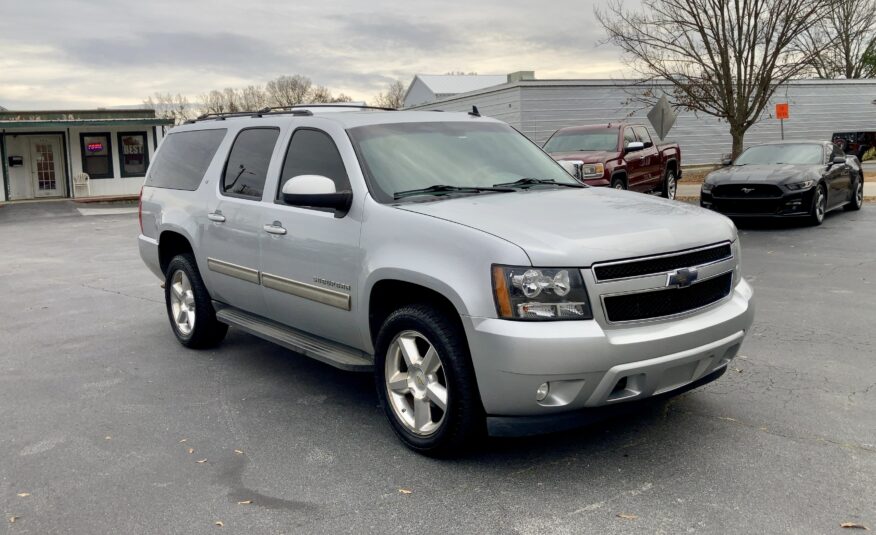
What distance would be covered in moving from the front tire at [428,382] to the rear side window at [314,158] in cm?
108

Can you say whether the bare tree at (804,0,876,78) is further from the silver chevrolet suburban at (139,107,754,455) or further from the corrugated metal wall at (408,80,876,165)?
the silver chevrolet suburban at (139,107,754,455)

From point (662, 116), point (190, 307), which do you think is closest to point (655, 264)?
point (190, 307)

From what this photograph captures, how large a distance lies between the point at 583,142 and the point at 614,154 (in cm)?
102

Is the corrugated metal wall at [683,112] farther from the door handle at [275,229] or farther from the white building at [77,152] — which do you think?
the door handle at [275,229]

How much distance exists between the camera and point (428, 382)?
4090 mm

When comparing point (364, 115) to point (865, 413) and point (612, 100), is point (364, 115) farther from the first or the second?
point (612, 100)

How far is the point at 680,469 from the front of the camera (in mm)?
3902

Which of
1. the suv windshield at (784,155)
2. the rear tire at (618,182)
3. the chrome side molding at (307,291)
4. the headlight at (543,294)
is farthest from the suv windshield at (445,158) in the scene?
the suv windshield at (784,155)

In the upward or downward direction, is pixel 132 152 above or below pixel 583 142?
above

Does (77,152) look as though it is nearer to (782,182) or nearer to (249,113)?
(782,182)

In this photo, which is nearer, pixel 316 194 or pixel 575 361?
pixel 575 361

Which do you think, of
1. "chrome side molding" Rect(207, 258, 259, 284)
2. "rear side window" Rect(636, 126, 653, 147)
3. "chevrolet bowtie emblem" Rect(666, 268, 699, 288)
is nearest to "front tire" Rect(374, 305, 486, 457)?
"chevrolet bowtie emblem" Rect(666, 268, 699, 288)

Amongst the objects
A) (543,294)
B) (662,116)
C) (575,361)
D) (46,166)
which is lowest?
(575,361)

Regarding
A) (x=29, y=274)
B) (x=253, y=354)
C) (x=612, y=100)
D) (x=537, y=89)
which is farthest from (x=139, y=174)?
(x=253, y=354)
